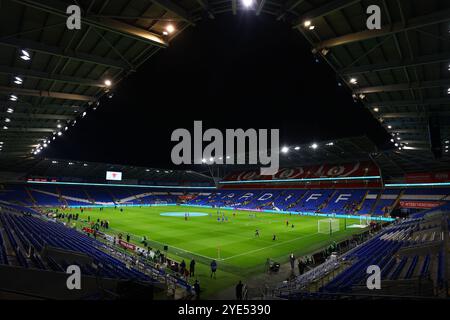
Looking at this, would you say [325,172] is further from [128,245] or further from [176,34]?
[176,34]

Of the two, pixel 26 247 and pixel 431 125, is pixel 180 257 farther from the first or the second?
pixel 431 125

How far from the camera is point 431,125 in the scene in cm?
2117

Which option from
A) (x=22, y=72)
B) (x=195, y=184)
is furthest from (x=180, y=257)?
(x=195, y=184)

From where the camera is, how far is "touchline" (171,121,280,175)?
5345 centimetres

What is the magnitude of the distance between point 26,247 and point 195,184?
87929 mm

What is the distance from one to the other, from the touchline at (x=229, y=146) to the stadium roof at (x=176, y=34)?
109 ft

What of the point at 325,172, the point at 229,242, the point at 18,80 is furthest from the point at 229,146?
the point at 18,80

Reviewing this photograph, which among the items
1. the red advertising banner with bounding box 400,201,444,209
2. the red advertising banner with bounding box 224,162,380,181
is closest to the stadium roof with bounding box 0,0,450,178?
the red advertising banner with bounding box 400,201,444,209

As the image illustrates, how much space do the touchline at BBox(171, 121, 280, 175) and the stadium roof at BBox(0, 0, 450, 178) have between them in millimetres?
33198

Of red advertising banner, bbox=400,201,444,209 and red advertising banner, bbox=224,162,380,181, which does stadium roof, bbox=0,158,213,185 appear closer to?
red advertising banner, bbox=224,162,380,181

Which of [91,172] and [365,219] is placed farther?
[91,172]

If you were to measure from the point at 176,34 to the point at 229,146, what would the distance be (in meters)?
50.3

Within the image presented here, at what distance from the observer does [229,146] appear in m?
61.4

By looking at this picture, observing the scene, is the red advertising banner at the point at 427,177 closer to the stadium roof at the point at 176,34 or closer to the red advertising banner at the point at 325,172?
the red advertising banner at the point at 325,172
